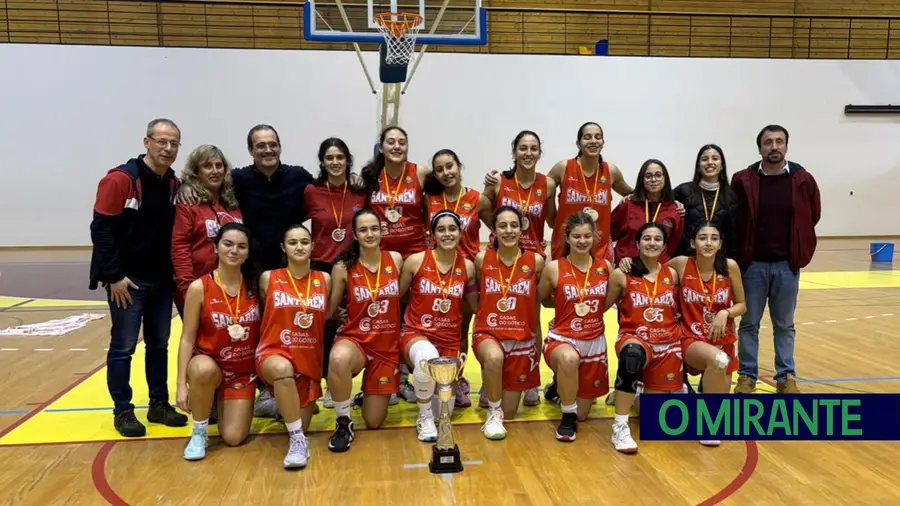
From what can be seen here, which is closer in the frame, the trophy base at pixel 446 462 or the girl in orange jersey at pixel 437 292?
the trophy base at pixel 446 462

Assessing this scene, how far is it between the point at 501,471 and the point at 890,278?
8.74 metres

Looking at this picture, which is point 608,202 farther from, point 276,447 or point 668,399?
point 276,447

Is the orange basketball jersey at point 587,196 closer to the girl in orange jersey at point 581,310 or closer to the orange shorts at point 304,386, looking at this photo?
the girl in orange jersey at point 581,310

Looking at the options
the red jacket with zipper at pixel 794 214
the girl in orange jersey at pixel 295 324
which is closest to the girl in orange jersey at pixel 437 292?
the girl in orange jersey at pixel 295 324

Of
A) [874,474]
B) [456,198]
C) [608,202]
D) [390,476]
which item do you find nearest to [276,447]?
[390,476]

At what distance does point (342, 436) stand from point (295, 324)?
641 millimetres

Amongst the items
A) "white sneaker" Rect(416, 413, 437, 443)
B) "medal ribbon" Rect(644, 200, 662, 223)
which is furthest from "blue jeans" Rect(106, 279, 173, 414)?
"medal ribbon" Rect(644, 200, 662, 223)

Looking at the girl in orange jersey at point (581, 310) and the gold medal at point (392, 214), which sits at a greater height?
the gold medal at point (392, 214)

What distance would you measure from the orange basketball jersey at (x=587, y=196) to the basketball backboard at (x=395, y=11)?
4.14m

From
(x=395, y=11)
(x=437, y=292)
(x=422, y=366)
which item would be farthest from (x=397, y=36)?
(x=422, y=366)

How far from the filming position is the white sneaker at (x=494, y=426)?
3.35 metres

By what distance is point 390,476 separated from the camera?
9.52 ft

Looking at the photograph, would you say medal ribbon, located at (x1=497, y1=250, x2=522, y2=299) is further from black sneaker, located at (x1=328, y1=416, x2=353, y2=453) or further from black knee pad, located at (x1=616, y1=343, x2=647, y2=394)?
black sneaker, located at (x1=328, y1=416, x2=353, y2=453)

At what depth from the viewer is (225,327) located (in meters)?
3.29
